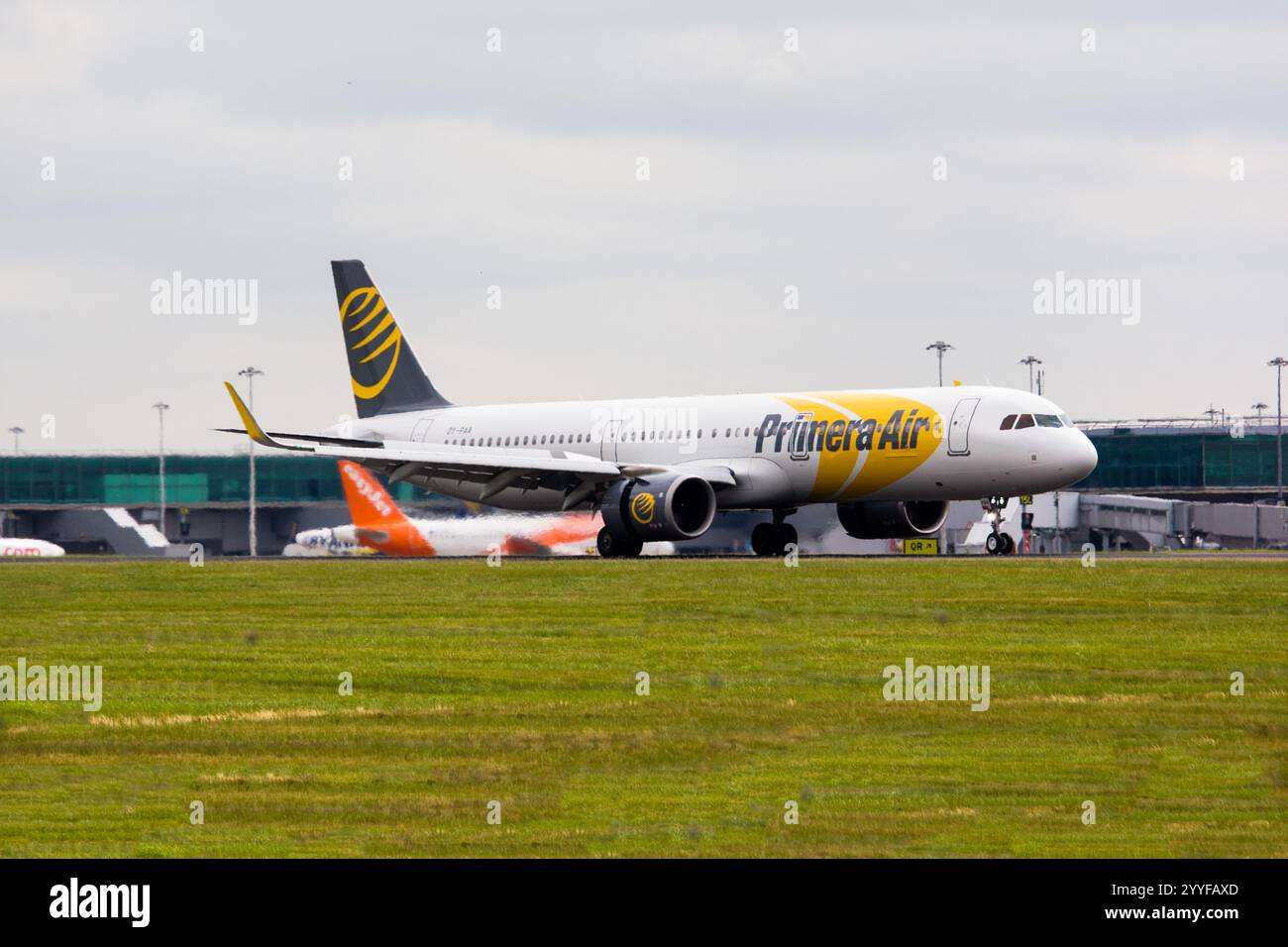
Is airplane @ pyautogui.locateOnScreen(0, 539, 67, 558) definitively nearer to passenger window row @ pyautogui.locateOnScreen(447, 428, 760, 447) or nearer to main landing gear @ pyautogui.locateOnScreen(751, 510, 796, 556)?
passenger window row @ pyautogui.locateOnScreen(447, 428, 760, 447)

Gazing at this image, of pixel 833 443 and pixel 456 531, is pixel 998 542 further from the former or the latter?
pixel 456 531

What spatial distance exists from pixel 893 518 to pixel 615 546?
8.12m

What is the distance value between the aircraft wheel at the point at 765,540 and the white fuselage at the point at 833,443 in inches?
159

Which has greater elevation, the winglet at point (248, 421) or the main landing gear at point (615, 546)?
the winglet at point (248, 421)

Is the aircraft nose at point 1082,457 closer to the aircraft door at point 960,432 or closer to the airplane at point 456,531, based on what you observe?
the aircraft door at point 960,432

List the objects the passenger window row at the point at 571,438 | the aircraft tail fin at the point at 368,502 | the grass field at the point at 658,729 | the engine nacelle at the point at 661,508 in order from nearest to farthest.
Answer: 1. the grass field at the point at 658,729
2. the engine nacelle at the point at 661,508
3. the passenger window row at the point at 571,438
4. the aircraft tail fin at the point at 368,502

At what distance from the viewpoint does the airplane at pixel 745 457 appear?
5019cm

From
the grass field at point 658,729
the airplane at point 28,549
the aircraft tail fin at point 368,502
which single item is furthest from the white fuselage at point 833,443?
the airplane at point 28,549

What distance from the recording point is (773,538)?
58.4 meters

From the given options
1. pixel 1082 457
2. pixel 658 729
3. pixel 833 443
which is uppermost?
pixel 833 443

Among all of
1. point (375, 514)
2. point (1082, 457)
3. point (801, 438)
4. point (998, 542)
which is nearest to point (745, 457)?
point (801, 438)
